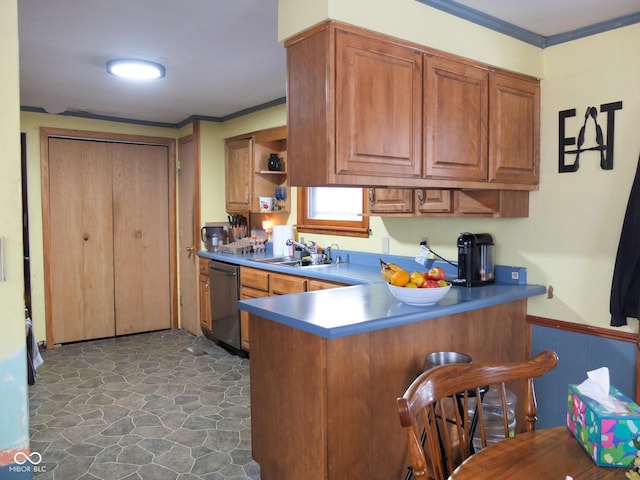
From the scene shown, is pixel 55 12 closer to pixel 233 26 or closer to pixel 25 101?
pixel 233 26

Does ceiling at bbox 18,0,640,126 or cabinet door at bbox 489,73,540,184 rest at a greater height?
ceiling at bbox 18,0,640,126

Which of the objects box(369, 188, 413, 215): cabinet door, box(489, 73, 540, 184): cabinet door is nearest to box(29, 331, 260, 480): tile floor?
box(369, 188, 413, 215): cabinet door

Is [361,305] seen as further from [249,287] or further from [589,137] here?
[249,287]

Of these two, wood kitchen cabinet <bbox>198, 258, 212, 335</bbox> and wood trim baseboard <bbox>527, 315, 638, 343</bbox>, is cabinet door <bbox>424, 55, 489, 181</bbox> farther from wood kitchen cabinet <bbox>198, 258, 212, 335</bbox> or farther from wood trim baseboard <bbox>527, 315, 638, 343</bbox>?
wood kitchen cabinet <bbox>198, 258, 212, 335</bbox>

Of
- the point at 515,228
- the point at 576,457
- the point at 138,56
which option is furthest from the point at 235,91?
the point at 576,457

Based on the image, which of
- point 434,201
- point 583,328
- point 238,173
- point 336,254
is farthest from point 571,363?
point 238,173

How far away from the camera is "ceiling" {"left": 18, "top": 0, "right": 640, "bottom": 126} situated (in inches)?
95.7

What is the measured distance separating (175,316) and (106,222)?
1.33 m

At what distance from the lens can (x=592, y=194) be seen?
8.79ft

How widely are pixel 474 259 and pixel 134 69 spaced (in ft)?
8.43

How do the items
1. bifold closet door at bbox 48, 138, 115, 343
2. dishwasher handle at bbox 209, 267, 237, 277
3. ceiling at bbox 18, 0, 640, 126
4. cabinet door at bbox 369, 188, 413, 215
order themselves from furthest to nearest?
bifold closet door at bbox 48, 138, 115, 343 < dishwasher handle at bbox 209, 267, 237, 277 < cabinet door at bbox 369, 188, 413, 215 < ceiling at bbox 18, 0, 640, 126

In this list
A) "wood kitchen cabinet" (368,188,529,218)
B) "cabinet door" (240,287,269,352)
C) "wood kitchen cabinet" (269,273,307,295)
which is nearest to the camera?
"wood kitchen cabinet" (368,188,529,218)

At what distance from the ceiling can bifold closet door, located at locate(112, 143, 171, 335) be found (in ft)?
3.21

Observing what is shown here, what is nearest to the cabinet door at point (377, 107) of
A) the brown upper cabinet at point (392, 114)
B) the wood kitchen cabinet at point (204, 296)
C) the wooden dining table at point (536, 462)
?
the brown upper cabinet at point (392, 114)
